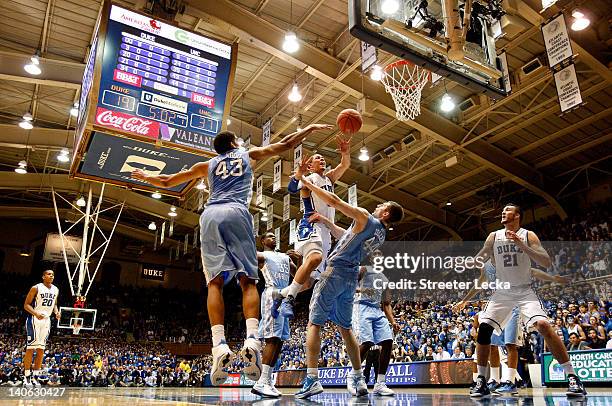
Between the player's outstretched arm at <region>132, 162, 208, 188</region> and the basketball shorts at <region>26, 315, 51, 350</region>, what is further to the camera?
the basketball shorts at <region>26, 315, 51, 350</region>

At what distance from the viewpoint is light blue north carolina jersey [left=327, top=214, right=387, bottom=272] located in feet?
15.0

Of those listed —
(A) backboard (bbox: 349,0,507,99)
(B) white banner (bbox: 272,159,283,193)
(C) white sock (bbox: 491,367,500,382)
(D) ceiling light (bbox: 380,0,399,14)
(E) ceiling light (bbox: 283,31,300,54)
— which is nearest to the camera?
(C) white sock (bbox: 491,367,500,382)

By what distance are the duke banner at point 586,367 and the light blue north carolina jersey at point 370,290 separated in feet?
12.7

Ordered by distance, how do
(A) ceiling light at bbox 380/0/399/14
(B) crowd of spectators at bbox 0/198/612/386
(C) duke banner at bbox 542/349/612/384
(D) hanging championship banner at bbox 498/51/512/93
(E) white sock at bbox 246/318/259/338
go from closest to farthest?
(E) white sock at bbox 246/318/259/338 → (A) ceiling light at bbox 380/0/399/14 → (D) hanging championship banner at bbox 498/51/512/93 → (C) duke banner at bbox 542/349/612/384 → (B) crowd of spectators at bbox 0/198/612/386

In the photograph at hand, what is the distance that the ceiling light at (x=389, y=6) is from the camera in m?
6.92

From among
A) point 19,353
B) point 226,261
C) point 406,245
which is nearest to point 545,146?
point 406,245

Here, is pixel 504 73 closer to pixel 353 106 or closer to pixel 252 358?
pixel 252 358

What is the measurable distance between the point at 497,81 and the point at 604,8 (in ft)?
19.4

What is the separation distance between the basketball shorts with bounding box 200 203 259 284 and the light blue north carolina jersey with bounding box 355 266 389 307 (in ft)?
9.27

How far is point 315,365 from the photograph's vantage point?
14.8ft

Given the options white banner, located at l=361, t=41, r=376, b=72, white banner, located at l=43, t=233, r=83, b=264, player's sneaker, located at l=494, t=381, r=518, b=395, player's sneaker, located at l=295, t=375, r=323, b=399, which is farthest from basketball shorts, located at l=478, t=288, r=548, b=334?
white banner, located at l=43, t=233, r=83, b=264

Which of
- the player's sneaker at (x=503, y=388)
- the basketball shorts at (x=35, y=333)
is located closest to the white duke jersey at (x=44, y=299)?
the basketball shorts at (x=35, y=333)

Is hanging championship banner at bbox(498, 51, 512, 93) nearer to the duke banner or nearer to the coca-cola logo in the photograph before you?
the duke banner

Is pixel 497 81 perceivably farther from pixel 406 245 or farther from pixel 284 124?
pixel 406 245
